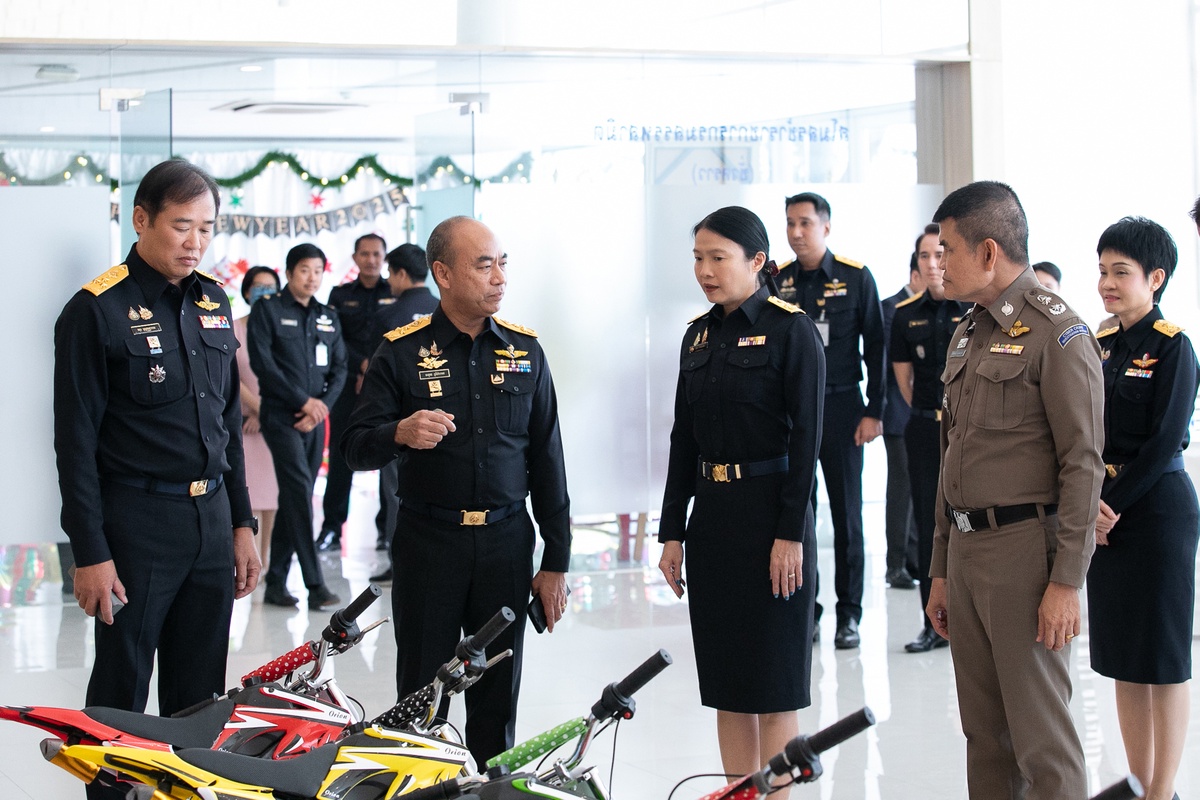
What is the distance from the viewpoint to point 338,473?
7656 mm

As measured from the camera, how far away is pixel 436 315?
128 inches

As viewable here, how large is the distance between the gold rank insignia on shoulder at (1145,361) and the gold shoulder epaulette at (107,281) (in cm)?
252

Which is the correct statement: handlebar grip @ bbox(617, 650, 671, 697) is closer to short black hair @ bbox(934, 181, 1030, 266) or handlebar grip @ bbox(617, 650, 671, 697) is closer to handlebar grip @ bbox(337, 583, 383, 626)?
handlebar grip @ bbox(337, 583, 383, 626)

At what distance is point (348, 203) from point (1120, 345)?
872 centimetres

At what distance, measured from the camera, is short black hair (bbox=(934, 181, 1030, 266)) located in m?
2.71

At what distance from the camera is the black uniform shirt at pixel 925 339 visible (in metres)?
5.33

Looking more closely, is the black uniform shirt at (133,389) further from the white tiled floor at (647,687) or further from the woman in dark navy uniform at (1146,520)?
the woman in dark navy uniform at (1146,520)

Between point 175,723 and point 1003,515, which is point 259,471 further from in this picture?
point 1003,515

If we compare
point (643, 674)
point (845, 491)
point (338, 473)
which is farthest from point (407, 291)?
point (643, 674)

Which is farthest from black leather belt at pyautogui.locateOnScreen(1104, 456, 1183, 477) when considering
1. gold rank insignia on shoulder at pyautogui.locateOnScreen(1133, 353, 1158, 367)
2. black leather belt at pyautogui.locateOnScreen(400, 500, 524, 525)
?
black leather belt at pyautogui.locateOnScreen(400, 500, 524, 525)

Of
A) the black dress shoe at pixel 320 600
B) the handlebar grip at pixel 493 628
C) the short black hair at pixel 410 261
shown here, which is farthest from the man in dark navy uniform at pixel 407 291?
the handlebar grip at pixel 493 628

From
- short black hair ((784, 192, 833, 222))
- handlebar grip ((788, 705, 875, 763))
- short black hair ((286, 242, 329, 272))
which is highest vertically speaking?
short black hair ((784, 192, 833, 222))

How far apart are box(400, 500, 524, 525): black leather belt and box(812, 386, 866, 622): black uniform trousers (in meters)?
2.66

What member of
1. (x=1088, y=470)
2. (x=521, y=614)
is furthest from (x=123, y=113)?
(x=1088, y=470)
